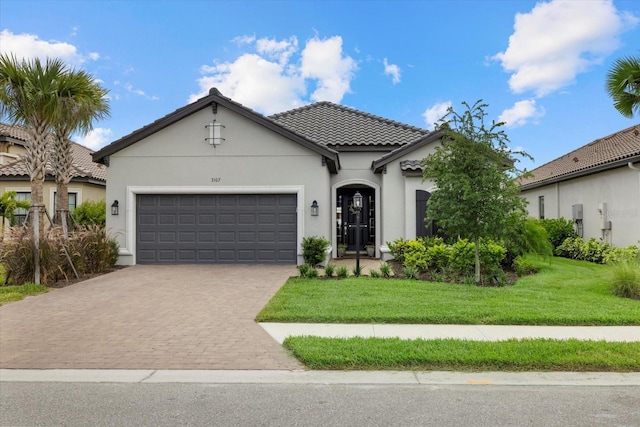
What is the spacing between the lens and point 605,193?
15.8m

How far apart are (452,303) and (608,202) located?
11262mm

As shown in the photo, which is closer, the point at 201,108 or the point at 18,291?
the point at 18,291

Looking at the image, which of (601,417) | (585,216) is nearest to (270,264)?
(601,417)

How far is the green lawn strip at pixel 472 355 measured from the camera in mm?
5023

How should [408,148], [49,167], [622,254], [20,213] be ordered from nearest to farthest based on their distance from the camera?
[622,254]
[408,148]
[20,213]
[49,167]

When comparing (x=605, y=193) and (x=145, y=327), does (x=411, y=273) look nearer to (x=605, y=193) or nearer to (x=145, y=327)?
(x=145, y=327)

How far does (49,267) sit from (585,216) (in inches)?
746

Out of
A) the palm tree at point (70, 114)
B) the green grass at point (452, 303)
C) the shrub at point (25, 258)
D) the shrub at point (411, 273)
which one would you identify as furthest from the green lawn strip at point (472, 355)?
the palm tree at point (70, 114)

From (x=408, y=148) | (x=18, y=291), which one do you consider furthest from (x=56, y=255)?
(x=408, y=148)

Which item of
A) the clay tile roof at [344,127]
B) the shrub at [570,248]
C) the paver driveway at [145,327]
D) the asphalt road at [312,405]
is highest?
the clay tile roof at [344,127]

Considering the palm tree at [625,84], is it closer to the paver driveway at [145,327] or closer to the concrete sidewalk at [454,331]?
the concrete sidewalk at [454,331]

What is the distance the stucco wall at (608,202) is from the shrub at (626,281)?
5937 mm

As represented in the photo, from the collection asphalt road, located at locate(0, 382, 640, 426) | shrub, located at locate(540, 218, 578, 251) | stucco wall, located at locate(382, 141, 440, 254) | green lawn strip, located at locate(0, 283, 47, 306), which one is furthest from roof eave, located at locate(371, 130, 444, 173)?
asphalt road, located at locate(0, 382, 640, 426)

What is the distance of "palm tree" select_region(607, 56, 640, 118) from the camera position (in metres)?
11.3
